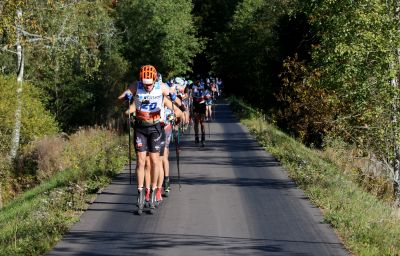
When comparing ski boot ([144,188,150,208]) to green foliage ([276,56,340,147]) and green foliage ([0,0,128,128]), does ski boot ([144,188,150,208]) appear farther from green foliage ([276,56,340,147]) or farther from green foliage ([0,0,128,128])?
green foliage ([0,0,128,128])

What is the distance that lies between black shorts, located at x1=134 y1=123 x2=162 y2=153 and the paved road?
38.4 inches

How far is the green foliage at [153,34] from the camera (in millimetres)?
40781

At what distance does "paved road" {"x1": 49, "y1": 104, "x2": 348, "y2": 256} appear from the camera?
823 cm

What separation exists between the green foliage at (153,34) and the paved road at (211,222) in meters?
26.1

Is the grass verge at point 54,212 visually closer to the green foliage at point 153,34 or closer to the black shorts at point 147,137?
the black shorts at point 147,137

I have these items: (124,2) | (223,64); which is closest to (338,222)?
(124,2)

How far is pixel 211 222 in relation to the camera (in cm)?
977

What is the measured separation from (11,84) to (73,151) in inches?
175

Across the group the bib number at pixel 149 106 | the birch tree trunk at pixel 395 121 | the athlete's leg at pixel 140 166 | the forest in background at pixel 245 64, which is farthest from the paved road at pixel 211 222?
the forest in background at pixel 245 64

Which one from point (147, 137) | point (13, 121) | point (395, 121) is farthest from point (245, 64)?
point (147, 137)

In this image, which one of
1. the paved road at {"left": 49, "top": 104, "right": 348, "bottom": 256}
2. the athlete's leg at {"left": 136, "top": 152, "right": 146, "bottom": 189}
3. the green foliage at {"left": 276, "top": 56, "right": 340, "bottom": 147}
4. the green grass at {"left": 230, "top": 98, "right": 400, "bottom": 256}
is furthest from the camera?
the green foliage at {"left": 276, "top": 56, "right": 340, "bottom": 147}

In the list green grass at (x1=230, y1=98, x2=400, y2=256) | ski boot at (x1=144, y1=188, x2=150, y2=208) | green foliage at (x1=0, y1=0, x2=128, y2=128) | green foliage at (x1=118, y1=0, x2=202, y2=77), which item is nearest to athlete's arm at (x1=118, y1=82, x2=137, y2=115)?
ski boot at (x1=144, y1=188, x2=150, y2=208)

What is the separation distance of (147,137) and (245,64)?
52.3 metres

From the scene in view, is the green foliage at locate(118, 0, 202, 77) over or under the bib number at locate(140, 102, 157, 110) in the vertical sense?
over
